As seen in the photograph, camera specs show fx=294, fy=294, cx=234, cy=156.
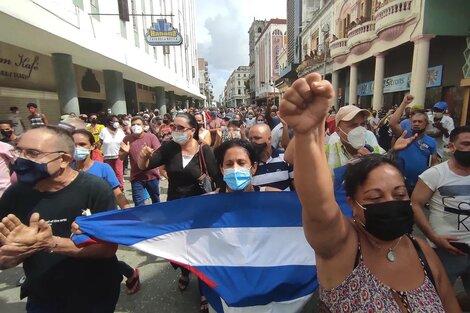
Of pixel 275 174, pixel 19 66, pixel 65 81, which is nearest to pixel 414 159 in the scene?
pixel 275 174

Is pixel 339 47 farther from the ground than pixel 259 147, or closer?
farther from the ground

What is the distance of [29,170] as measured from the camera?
5.08 feet

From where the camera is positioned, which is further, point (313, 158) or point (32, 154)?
point (32, 154)

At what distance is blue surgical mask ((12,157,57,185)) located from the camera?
5.03 ft

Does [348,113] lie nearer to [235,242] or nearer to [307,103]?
[235,242]

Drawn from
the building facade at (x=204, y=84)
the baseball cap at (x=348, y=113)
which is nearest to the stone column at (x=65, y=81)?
the baseball cap at (x=348, y=113)

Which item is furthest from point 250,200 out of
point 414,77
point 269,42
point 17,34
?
point 269,42

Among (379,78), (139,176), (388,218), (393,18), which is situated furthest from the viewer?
(379,78)

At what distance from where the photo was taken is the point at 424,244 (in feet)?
4.84

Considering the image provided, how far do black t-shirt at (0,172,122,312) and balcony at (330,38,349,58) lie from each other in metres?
19.6

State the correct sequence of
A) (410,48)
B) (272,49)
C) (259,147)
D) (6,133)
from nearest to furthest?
(259,147) → (6,133) → (410,48) → (272,49)

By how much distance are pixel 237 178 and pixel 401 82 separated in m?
15.3

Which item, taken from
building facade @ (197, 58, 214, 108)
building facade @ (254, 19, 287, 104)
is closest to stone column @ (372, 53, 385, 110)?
building facade @ (254, 19, 287, 104)

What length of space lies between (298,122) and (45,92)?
13.7m
